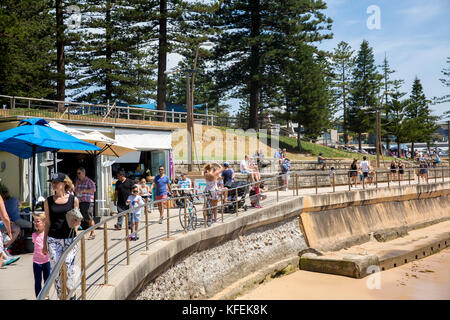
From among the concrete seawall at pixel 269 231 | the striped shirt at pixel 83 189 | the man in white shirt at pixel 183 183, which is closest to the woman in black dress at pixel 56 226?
the concrete seawall at pixel 269 231

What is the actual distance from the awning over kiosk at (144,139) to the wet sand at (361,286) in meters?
7.17

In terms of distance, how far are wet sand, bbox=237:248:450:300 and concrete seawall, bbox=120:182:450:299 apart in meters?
0.86

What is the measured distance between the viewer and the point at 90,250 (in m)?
8.09

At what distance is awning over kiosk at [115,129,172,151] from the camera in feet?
52.9

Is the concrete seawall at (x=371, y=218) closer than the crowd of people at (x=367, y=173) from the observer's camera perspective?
Yes

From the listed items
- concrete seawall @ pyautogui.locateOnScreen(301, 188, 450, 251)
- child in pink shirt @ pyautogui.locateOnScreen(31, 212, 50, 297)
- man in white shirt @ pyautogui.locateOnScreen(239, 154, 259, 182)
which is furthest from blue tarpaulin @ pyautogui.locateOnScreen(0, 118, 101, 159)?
concrete seawall @ pyautogui.locateOnScreen(301, 188, 450, 251)

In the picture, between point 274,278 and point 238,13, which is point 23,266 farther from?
point 238,13

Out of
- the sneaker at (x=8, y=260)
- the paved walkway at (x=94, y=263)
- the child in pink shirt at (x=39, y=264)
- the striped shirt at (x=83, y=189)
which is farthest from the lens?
the striped shirt at (x=83, y=189)

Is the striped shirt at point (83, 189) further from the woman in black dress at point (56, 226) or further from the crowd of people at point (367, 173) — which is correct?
the crowd of people at point (367, 173)

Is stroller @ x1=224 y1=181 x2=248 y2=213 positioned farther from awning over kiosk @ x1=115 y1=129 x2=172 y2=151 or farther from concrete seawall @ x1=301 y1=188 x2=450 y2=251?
awning over kiosk @ x1=115 y1=129 x2=172 y2=151

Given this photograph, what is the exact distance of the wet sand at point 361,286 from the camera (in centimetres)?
1155

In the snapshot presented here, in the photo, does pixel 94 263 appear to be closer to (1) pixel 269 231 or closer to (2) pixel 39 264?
(2) pixel 39 264

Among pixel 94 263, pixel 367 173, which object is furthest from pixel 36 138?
pixel 367 173

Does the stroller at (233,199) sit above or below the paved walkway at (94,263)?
above
